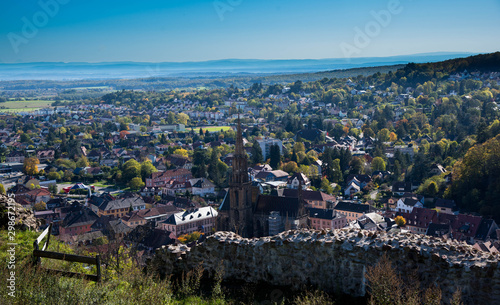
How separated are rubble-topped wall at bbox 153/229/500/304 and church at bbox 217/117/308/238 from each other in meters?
21.6

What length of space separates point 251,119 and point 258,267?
9861 cm

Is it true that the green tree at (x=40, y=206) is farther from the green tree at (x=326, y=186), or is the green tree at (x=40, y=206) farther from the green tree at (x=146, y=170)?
the green tree at (x=326, y=186)

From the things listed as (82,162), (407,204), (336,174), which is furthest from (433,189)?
(82,162)

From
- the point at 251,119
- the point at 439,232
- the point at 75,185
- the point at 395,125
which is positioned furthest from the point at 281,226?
the point at 251,119

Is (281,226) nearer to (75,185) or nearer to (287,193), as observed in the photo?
(287,193)

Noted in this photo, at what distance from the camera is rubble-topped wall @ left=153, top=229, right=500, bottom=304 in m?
7.77

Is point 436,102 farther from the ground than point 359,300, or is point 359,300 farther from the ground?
point 359,300

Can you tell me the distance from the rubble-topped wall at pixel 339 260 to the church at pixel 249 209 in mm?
21575

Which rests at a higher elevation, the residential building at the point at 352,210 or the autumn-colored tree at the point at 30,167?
the residential building at the point at 352,210

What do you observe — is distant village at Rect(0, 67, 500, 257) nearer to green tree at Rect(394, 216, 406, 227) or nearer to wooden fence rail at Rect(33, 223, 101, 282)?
green tree at Rect(394, 216, 406, 227)

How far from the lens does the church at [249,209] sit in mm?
31469

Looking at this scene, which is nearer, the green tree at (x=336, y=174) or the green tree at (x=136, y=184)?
the green tree at (x=336, y=174)

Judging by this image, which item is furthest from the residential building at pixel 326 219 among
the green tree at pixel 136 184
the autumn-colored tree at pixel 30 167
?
the autumn-colored tree at pixel 30 167

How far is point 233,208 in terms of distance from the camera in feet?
104
